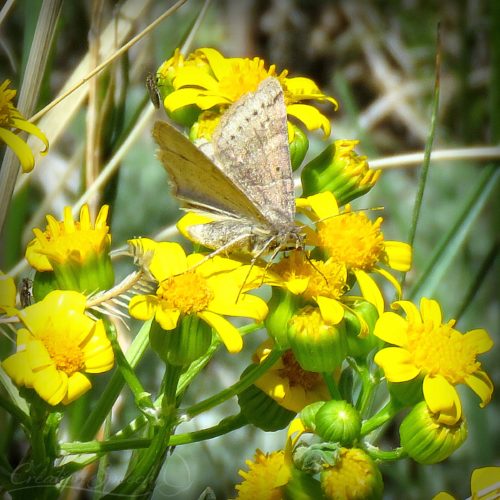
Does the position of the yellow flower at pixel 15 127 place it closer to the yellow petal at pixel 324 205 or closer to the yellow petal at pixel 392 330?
the yellow petal at pixel 324 205

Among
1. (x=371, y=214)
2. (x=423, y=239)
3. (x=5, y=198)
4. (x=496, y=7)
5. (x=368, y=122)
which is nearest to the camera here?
(x=5, y=198)

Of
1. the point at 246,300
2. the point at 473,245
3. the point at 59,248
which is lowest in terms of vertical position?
the point at 473,245

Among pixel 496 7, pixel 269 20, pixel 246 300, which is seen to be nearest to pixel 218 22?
pixel 269 20

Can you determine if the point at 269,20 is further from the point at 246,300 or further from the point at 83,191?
the point at 246,300

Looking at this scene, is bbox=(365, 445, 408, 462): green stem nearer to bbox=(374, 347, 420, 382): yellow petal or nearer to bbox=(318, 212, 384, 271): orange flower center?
bbox=(374, 347, 420, 382): yellow petal

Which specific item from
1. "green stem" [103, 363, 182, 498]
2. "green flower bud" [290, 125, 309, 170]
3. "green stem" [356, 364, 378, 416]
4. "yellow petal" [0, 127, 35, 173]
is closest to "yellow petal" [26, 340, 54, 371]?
"green stem" [103, 363, 182, 498]

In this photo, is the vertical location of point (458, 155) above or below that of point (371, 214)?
above

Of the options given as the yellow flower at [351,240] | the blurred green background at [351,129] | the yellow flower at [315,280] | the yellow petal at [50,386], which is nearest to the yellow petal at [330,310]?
the yellow flower at [315,280]
